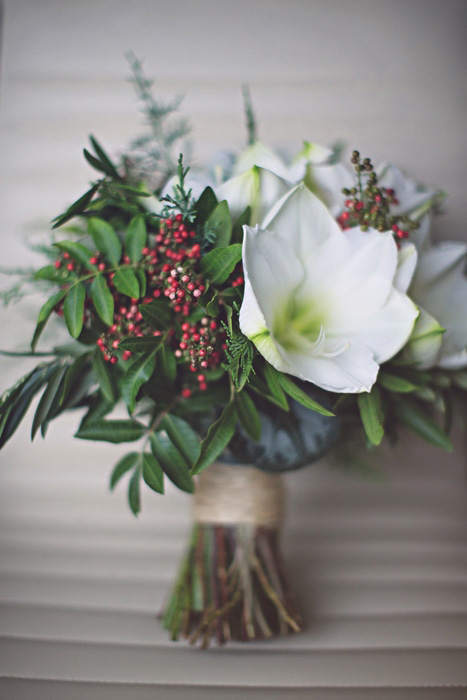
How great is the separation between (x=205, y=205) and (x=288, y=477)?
1.63ft

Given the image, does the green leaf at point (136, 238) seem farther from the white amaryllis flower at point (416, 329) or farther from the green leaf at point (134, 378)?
the white amaryllis flower at point (416, 329)

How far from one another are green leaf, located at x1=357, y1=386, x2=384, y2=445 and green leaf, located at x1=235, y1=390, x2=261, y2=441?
10 centimetres

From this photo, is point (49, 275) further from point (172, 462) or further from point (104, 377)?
point (172, 462)

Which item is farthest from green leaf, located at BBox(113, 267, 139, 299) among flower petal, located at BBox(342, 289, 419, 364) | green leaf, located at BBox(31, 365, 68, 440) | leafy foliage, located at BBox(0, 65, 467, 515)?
flower petal, located at BBox(342, 289, 419, 364)

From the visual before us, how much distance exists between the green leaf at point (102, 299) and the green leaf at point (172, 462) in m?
0.13

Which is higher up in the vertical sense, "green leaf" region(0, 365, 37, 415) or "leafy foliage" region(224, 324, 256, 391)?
"leafy foliage" region(224, 324, 256, 391)

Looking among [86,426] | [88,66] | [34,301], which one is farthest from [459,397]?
[88,66]

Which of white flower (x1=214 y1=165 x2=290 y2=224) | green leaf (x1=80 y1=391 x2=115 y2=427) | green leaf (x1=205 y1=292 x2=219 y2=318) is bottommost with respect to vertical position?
green leaf (x1=80 y1=391 x2=115 y2=427)

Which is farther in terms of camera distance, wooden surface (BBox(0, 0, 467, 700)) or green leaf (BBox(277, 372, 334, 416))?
wooden surface (BBox(0, 0, 467, 700))

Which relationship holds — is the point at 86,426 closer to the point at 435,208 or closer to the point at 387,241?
the point at 387,241

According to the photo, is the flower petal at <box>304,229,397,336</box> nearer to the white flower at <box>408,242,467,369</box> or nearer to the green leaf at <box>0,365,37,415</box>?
the white flower at <box>408,242,467,369</box>

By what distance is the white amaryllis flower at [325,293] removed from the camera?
48 cm

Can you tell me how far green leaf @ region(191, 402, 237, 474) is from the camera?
0.48m

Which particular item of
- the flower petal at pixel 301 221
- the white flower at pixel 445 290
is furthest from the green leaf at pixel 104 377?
the white flower at pixel 445 290
